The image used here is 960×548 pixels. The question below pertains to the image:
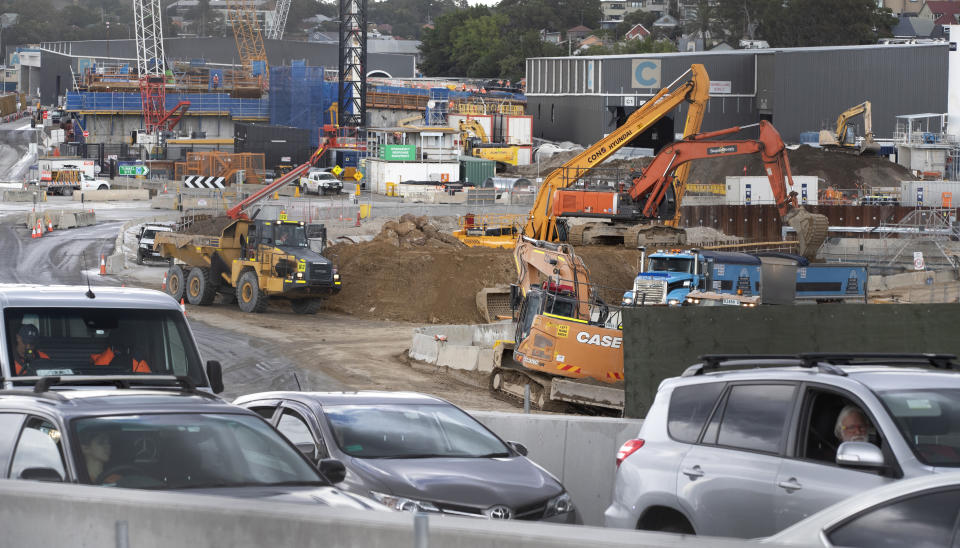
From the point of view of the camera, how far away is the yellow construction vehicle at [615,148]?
4194 cm

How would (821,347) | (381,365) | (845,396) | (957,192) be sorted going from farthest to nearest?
(957,192) → (381,365) → (821,347) → (845,396)

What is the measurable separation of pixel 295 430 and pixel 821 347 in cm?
721

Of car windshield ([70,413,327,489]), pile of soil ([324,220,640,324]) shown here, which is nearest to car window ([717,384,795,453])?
car windshield ([70,413,327,489])

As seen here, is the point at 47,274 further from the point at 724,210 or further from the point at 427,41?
the point at 427,41

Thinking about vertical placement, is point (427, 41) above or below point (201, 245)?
above

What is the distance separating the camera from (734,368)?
831cm

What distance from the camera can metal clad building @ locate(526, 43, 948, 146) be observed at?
87250 mm

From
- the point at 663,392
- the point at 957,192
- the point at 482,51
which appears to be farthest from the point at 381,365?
the point at 482,51

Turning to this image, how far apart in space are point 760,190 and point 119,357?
5798cm

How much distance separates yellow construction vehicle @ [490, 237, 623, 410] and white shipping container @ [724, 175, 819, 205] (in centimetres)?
4021

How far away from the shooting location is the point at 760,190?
65625 mm

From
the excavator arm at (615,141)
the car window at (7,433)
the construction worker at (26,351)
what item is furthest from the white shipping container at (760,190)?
the car window at (7,433)

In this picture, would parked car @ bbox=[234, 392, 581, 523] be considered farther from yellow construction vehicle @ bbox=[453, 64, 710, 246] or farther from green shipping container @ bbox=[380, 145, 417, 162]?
green shipping container @ bbox=[380, 145, 417, 162]

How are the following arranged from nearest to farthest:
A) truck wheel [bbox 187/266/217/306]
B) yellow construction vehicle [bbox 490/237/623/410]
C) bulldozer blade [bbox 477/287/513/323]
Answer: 1. yellow construction vehicle [bbox 490/237/623/410]
2. bulldozer blade [bbox 477/287/513/323]
3. truck wheel [bbox 187/266/217/306]
